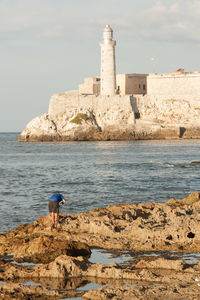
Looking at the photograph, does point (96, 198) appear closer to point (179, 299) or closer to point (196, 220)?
point (196, 220)

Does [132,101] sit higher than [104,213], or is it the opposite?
[132,101]

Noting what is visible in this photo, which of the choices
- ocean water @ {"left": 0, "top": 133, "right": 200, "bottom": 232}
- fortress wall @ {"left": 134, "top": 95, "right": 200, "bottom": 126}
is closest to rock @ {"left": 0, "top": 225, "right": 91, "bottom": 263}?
ocean water @ {"left": 0, "top": 133, "right": 200, "bottom": 232}

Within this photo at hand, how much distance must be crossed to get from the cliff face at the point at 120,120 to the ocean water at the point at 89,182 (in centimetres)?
2761

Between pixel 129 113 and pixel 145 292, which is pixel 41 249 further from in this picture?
pixel 129 113

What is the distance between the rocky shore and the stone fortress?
5659 cm

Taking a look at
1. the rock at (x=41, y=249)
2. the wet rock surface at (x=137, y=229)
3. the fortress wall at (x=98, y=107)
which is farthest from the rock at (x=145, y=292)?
the fortress wall at (x=98, y=107)

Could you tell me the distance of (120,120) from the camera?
7131 centimetres

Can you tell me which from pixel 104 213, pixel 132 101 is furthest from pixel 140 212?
pixel 132 101

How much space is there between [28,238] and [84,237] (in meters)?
1.24

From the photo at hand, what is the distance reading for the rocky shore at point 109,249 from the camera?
8445mm

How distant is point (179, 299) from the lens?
7902 mm

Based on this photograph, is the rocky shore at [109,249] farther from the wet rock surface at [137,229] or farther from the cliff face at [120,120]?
the cliff face at [120,120]

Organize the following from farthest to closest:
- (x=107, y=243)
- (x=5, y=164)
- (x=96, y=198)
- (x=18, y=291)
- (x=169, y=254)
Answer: (x=5, y=164), (x=96, y=198), (x=107, y=243), (x=169, y=254), (x=18, y=291)

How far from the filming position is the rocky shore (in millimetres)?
8445
